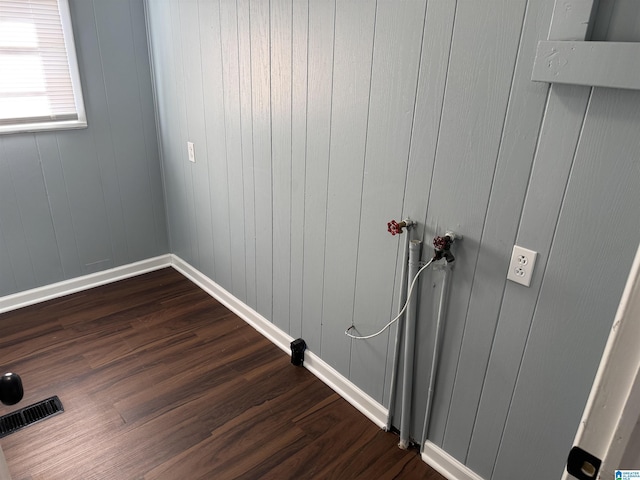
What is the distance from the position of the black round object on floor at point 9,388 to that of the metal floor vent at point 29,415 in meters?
1.40

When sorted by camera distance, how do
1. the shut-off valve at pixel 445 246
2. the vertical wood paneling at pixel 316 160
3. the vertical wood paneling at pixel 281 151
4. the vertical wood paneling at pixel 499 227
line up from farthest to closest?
the vertical wood paneling at pixel 281 151
the vertical wood paneling at pixel 316 160
the shut-off valve at pixel 445 246
the vertical wood paneling at pixel 499 227

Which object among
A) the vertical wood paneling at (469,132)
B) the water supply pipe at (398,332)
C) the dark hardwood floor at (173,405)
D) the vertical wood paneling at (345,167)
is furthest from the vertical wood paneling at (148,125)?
the vertical wood paneling at (469,132)

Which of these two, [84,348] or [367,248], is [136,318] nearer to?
[84,348]

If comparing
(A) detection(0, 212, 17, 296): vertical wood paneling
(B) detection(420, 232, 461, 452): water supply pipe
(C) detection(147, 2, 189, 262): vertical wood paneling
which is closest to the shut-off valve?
(B) detection(420, 232, 461, 452): water supply pipe

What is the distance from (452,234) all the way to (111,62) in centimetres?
253

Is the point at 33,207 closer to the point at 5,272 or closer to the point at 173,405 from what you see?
the point at 5,272

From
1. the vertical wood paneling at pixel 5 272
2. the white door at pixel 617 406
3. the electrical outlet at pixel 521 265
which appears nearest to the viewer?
the white door at pixel 617 406

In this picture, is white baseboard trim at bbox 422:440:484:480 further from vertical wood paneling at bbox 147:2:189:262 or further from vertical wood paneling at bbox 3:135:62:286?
vertical wood paneling at bbox 3:135:62:286

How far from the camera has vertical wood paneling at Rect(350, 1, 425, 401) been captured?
1499 millimetres

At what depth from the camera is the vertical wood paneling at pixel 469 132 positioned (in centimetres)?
125

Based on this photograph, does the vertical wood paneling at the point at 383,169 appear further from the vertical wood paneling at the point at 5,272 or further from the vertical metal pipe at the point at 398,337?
the vertical wood paneling at the point at 5,272

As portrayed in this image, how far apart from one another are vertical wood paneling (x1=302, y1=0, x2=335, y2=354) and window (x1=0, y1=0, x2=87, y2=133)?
5.72 ft

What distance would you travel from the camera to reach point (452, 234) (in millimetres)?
1508

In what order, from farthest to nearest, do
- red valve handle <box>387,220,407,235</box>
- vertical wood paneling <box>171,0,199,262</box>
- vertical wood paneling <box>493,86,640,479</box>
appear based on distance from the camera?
vertical wood paneling <box>171,0,199,262</box>
red valve handle <box>387,220,407,235</box>
vertical wood paneling <box>493,86,640,479</box>
